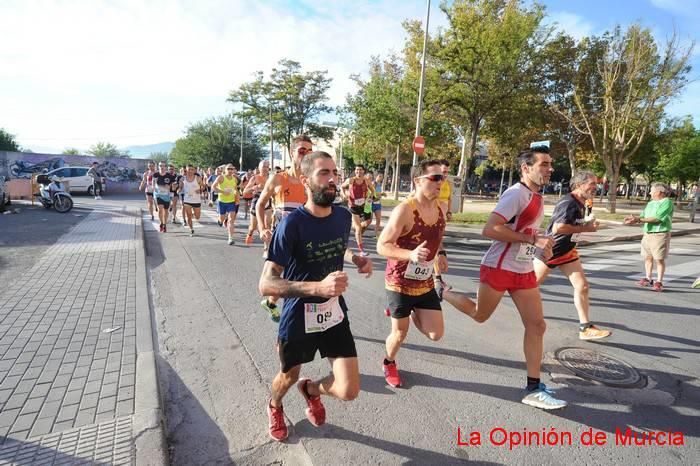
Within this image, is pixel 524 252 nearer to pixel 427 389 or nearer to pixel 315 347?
pixel 427 389

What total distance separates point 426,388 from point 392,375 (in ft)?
0.99

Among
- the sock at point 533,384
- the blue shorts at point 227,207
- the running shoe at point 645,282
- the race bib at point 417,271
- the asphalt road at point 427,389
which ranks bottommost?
the asphalt road at point 427,389

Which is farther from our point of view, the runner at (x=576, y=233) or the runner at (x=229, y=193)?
the runner at (x=229, y=193)

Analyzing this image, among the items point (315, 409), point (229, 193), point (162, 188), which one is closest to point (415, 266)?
point (315, 409)

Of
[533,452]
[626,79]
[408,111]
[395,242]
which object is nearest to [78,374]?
[395,242]

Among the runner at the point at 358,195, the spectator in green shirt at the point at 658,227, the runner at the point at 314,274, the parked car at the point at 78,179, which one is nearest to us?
the runner at the point at 314,274

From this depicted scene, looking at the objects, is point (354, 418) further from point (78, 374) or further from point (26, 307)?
point (26, 307)

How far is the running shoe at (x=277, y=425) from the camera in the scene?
8.67 ft

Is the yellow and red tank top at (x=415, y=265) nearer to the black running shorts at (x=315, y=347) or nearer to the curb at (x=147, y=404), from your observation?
the black running shorts at (x=315, y=347)

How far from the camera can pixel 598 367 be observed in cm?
380

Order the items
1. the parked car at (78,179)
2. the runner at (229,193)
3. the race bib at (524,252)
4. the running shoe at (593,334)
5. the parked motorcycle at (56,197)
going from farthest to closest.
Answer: the parked car at (78,179)
the parked motorcycle at (56,197)
the runner at (229,193)
the running shoe at (593,334)
the race bib at (524,252)

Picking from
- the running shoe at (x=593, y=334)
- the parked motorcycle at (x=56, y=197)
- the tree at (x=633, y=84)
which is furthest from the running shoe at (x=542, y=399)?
the tree at (x=633, y=84)

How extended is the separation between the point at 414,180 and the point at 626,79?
21.1 meters

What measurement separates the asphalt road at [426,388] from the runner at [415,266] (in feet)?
1.78
